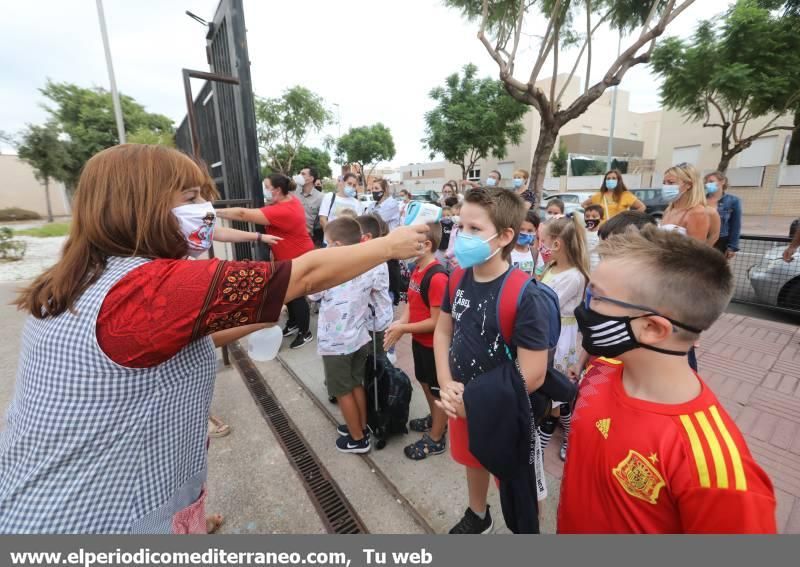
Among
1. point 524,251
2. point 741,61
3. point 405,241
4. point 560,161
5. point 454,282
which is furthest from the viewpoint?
point 560,161

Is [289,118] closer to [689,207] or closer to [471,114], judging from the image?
[471,114]

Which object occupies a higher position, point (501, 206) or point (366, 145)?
point (366, 145)

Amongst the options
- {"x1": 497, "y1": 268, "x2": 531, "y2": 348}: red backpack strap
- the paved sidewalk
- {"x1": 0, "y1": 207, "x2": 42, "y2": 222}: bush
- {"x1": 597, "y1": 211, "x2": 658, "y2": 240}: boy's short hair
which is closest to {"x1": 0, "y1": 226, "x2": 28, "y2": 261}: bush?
the paved sidewalk

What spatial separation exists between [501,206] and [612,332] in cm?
78

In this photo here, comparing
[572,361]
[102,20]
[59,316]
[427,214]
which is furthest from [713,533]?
[102,20]

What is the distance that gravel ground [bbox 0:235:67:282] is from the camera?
324 inches

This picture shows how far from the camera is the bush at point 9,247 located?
9742 millimetres

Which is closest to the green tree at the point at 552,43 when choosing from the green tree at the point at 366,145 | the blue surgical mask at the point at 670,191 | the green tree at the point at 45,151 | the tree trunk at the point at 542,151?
the tree trunk at the point at 542,151

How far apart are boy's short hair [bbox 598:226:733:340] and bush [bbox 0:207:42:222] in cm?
3899

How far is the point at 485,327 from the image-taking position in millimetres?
1667

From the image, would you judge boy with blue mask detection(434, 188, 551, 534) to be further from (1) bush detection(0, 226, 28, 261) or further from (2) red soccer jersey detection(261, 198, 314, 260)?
(1) bush detection(0, 226, 28, 261)

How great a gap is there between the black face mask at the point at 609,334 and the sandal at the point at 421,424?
1885 mm

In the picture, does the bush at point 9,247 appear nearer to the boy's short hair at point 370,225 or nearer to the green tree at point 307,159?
the boy's short hair at point 370,225

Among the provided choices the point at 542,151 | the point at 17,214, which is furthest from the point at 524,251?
the point at 17,214
